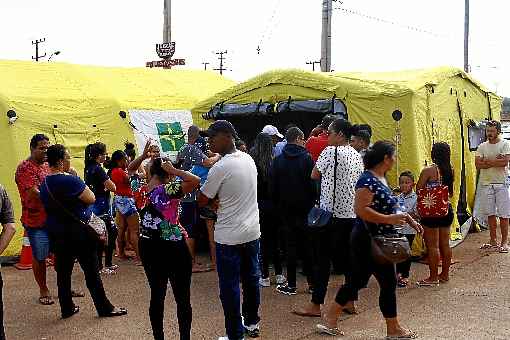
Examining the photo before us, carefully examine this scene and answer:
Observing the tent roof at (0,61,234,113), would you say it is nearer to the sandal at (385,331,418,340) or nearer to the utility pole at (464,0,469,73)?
the sandal at (385,331,418,340)

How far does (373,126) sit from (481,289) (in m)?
2.46

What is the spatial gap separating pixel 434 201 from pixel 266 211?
190cm

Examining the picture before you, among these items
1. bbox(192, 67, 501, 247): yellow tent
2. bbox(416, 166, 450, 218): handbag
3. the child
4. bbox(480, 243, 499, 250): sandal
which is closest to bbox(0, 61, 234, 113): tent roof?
bbox(192, 67, 501, 247): yellow tent

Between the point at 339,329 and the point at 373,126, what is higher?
the point at 373,126

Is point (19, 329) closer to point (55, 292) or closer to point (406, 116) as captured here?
point (55, 292)

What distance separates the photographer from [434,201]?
6832 millimetres

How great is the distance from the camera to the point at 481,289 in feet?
22.6

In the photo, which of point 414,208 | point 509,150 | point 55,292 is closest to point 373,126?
point 414,208

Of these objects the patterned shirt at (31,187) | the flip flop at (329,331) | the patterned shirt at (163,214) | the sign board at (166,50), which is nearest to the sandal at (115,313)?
the patterned shirt at (31,187)

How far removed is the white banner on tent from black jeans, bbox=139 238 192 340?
232 inches

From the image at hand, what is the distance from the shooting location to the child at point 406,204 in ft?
23.2

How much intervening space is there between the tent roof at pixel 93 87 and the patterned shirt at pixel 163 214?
5.17 meters

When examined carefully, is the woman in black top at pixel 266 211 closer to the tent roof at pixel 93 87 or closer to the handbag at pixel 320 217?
the handbag at pixel 320 217

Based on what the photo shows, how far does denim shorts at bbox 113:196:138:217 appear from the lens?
8211 mm
